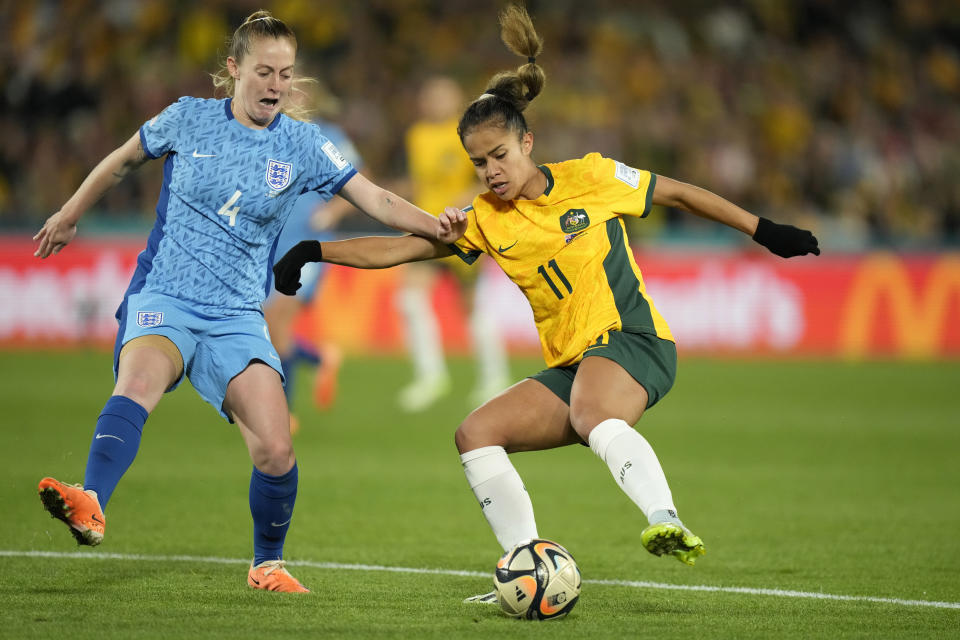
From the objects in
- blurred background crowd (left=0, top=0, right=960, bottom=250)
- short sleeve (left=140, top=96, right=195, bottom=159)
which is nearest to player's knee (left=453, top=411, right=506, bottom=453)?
short sleeve (left=140, top=96, right=195, bottom=159)

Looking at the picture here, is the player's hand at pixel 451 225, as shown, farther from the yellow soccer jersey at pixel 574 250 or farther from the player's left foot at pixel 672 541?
the player's left foot at pixel 672 541

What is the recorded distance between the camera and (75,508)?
3926mm

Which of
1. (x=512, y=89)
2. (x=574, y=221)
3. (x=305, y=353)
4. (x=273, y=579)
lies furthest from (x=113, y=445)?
(x=305, y=353)

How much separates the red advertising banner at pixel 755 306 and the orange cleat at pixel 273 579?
1040 centimetres

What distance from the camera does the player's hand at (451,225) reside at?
4.71m

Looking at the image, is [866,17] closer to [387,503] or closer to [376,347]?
[376,347]

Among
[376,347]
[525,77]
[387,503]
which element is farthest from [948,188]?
[525,77]

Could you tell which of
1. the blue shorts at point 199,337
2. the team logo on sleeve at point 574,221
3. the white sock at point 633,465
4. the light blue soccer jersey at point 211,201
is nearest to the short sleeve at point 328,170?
the light blue soccer jersey at point 211,201

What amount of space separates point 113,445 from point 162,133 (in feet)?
3.98

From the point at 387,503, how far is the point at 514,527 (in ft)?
8.62

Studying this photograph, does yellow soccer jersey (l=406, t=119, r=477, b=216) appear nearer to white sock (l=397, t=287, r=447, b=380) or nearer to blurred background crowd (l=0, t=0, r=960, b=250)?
white sock (l=397, t=287, r=447, b=380)

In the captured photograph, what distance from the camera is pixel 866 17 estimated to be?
852 inches

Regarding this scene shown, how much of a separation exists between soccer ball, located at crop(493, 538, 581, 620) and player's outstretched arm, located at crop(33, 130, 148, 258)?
2.04 meters

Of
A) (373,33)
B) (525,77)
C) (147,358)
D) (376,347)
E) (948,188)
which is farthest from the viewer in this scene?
(373,33)
